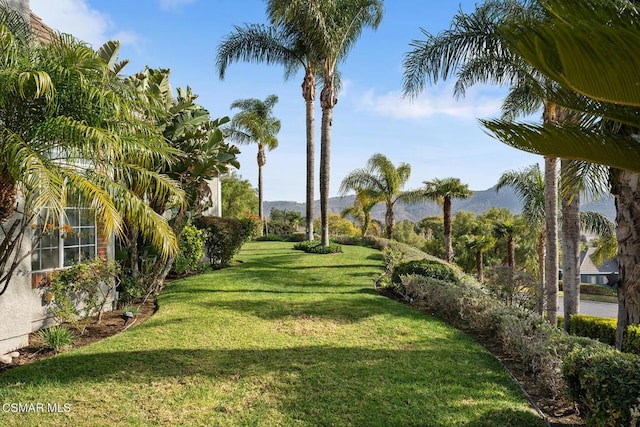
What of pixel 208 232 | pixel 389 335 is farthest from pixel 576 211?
pixel 208 232

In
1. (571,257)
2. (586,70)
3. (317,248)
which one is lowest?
(317,248)

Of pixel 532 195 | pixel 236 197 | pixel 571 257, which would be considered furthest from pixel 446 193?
pixel 236 197

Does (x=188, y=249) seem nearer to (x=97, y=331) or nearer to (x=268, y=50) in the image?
(x=97, y=331)

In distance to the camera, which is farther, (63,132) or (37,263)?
(37,263)

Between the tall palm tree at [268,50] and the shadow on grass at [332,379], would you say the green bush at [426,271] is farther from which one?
the tall palm tree at [268,50]

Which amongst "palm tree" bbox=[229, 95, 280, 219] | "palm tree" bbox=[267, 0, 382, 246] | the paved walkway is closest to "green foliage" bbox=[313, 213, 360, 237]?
"palm tree" bbox=[229, 95, 280, 219]

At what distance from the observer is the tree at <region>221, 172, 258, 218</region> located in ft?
146

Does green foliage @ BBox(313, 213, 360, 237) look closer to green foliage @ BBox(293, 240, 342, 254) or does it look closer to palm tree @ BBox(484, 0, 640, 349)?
green foliage @ BBox(293, 240, 342, 254)

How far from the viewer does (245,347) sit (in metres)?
6.16

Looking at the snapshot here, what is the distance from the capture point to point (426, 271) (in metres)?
10.6

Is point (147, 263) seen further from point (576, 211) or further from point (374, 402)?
point (576, 211)

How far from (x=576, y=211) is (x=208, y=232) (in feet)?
37.4

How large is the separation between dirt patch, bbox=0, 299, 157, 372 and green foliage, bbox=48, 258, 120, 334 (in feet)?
0.64

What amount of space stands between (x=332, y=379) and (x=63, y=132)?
4323 millimetres
